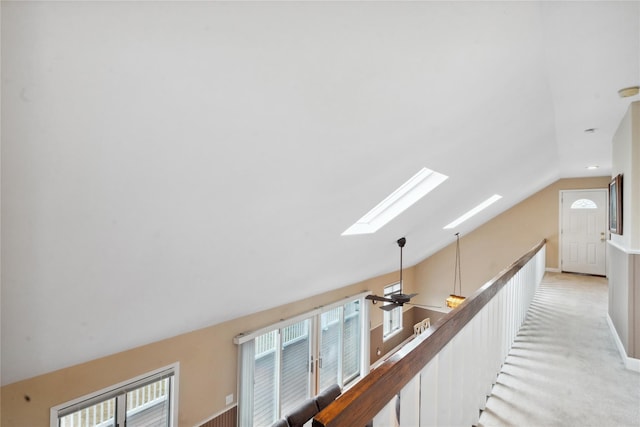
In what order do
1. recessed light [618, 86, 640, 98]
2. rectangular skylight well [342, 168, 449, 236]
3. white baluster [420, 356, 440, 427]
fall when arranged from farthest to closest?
rectangular skylight well [342, 168, 449, 236] < recessed light [618, 86, 640, 98] < white baluster [420, 356, 440, 427]

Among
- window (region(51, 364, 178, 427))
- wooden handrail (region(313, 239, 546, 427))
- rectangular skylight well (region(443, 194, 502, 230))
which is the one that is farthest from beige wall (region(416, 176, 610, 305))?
wooden handrail (region(313, 239, 546, 427))

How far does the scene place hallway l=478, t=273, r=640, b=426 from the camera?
1709 millimetres

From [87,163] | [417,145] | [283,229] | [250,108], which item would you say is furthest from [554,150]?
[87,163]

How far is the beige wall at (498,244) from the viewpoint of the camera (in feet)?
25.6

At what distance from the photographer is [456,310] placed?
120 centimetres

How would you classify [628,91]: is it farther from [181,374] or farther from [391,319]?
[391,319]

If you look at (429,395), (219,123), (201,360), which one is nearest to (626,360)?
(429,395)

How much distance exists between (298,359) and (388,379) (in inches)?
205

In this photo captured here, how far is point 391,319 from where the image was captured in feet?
26.7

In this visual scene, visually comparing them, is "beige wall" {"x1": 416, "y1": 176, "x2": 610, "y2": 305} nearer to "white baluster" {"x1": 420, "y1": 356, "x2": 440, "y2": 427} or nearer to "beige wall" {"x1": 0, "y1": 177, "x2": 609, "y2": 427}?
"beige wall" {"x1": 0, "y1": 177, "x2": 609, "y2": 427}

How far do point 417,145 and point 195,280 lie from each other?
2102 mm

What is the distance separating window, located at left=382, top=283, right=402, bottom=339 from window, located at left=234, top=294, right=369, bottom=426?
116 cm

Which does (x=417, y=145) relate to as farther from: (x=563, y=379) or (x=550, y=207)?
(x=550, y=207)

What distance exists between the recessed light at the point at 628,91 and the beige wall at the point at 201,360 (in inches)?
179
